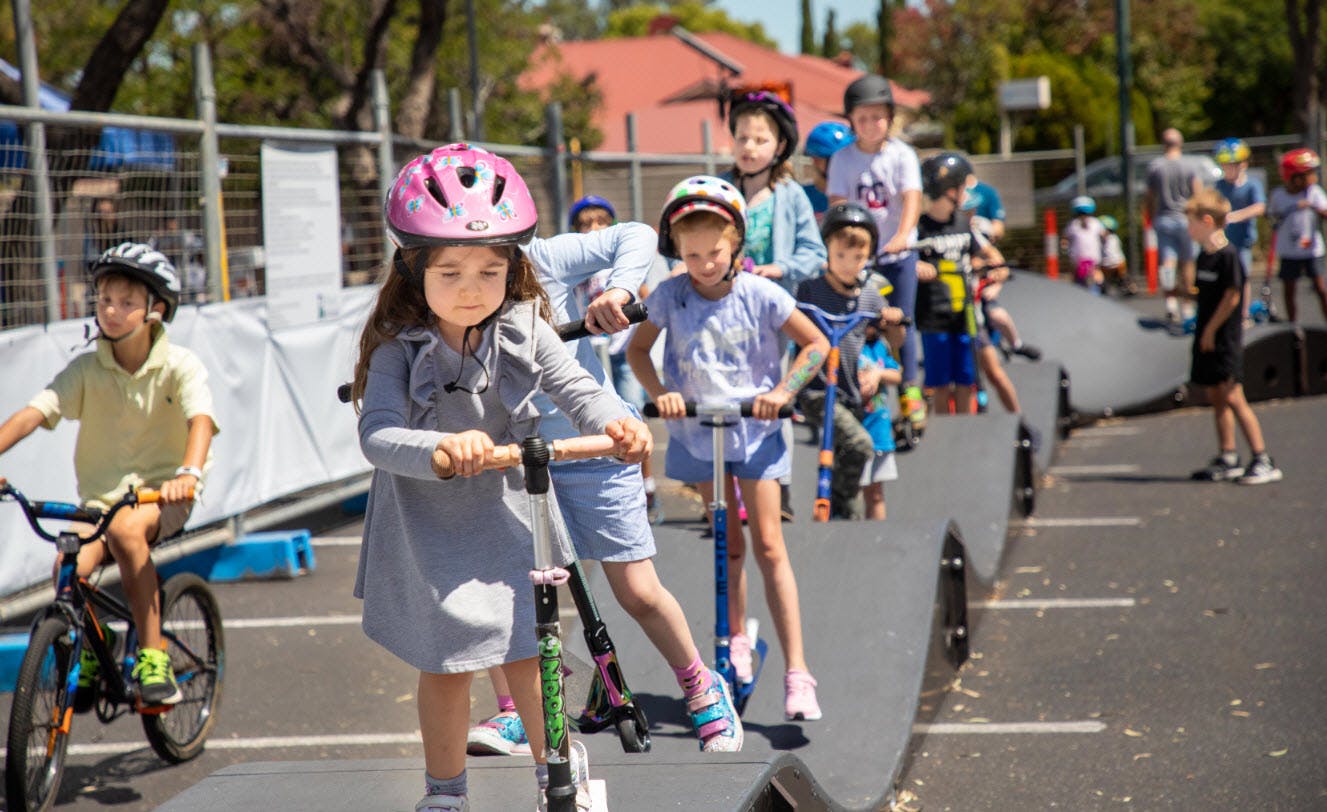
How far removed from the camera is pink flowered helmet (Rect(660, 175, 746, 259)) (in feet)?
16.0

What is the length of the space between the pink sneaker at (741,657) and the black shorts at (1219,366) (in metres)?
5.69

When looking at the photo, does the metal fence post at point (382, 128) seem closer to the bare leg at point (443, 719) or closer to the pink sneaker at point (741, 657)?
the pink sneaker at point (741, 657)

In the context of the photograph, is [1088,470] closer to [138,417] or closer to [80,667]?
[138,417]

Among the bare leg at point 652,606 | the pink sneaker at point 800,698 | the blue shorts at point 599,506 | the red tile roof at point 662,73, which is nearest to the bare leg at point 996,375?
the pink sneaker at point 800,698

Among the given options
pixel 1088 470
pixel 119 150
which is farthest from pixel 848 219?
pixel 1088 470

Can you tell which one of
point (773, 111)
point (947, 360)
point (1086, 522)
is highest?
point (773, 111)

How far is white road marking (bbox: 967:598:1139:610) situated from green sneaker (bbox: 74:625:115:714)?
13.6 ft

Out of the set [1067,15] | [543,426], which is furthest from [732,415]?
[1067,15]

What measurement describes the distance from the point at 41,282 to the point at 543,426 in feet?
14.1

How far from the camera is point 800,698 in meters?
5.07

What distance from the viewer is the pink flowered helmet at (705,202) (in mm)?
4879

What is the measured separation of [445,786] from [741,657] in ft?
6.43

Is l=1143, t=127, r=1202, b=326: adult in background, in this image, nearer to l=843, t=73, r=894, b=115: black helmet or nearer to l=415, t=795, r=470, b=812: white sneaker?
l=843, t=73, r=894, b=115: black helmet

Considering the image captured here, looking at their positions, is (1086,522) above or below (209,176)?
below
